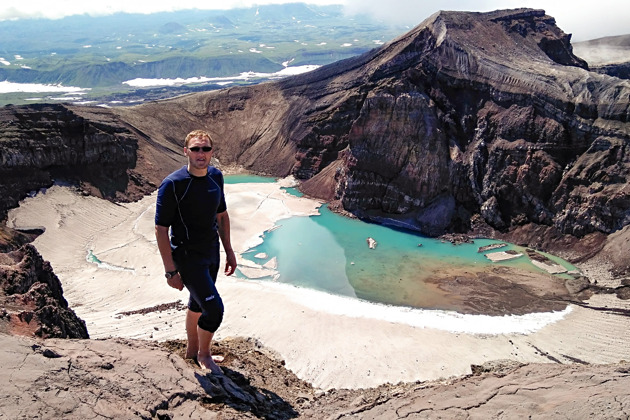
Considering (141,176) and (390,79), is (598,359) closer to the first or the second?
(390,79)

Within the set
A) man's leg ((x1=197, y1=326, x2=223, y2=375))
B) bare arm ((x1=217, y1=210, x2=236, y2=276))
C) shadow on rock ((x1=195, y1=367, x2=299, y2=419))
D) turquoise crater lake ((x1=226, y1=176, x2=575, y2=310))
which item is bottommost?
turquoise crater lake ((x1=226, y1=176, x2=575, y2=310))

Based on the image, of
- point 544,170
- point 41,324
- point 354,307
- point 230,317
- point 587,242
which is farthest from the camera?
point 544,170

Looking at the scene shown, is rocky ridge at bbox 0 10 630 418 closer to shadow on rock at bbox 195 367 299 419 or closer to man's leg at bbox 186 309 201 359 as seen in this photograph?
shadow on rock at bbox 195 367 299 419

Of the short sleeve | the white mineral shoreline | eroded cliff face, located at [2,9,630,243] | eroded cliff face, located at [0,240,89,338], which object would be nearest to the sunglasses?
the short sleeve

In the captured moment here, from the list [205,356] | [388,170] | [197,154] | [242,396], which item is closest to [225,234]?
[197,154]

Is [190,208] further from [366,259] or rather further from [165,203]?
[366,259]

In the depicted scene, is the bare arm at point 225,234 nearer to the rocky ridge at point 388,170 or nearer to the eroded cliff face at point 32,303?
the rocky ridge at point 388,170

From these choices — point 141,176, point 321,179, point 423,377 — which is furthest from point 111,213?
point 423,377
